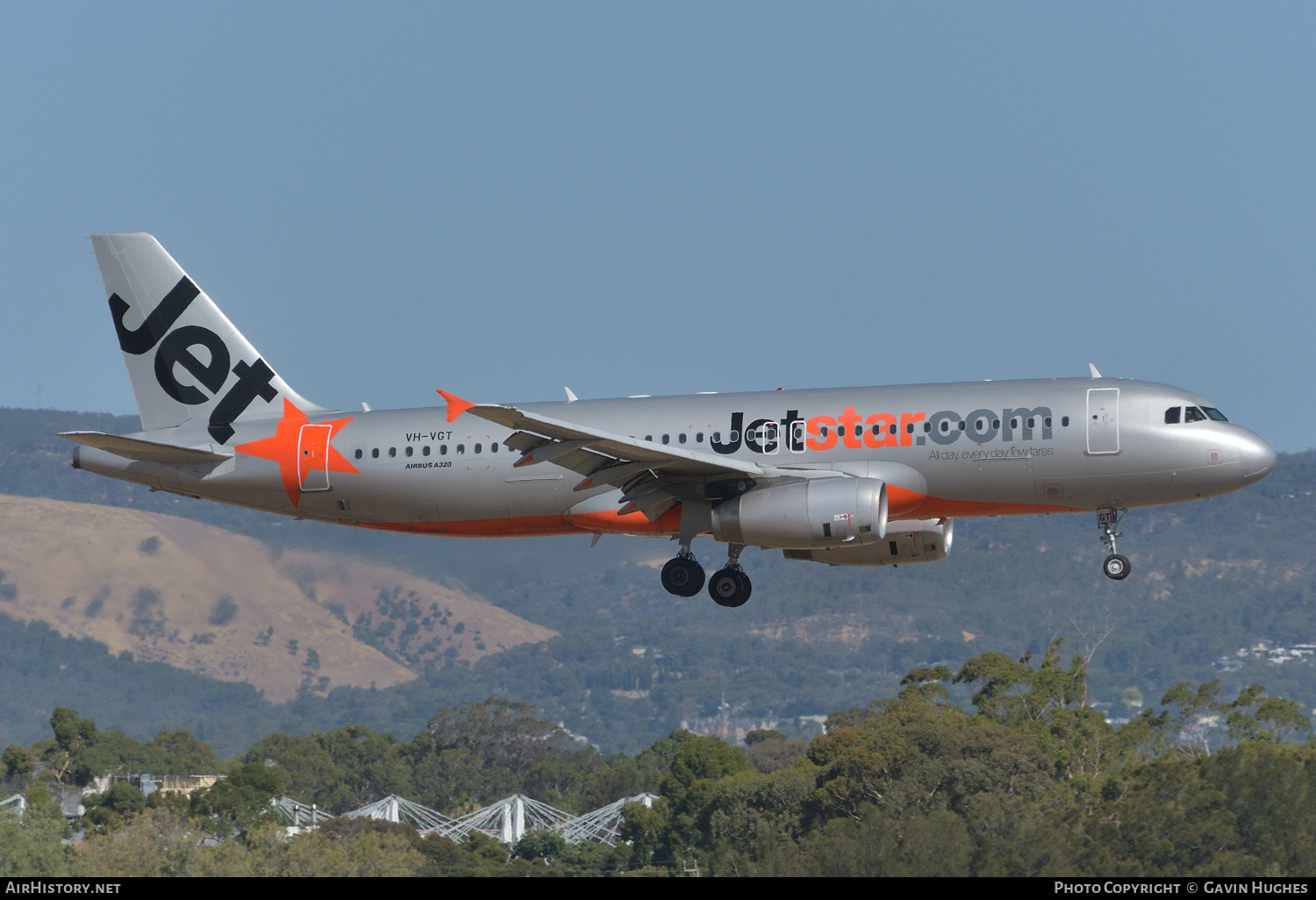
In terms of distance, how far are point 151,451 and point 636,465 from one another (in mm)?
12240

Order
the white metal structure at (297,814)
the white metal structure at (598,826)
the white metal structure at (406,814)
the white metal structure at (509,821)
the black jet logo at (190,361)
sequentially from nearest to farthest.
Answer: the black jet logo at (190,361), the white metal structure at (297,814), the white metal structure at (598,826), the white metal structure at (509,821), the white metal structure at (406,814)

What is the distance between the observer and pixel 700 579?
38.9 metres

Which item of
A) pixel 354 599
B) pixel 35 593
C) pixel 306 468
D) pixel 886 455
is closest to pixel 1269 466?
pixel 886 455

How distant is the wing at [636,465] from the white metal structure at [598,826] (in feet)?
289

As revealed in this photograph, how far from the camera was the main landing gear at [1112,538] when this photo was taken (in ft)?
121

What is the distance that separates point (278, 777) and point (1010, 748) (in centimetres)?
5544

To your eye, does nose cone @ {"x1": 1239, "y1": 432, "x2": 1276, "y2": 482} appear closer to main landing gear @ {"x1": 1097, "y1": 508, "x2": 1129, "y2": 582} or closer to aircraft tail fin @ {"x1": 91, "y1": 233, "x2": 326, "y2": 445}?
main landing gear @ {"x1": 1097, "y1": 508, "x2": 1129, "y2": 582}

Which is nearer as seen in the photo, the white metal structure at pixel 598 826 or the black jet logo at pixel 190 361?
the black jet logo at pixel 190 361

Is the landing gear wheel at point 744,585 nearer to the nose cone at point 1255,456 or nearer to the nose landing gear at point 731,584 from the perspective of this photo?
the nose landing gear at point 731,584

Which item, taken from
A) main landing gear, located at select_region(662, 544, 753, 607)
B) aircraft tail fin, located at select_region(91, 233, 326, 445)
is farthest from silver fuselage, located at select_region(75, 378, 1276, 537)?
aircraft tail fin, located at select_region(91, 233, 326, 445)

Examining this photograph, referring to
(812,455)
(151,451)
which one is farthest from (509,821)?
(812,455)

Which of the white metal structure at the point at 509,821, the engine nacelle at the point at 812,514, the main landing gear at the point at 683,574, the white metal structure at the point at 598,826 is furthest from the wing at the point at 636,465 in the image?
the white metal structure at the point at 509,821
